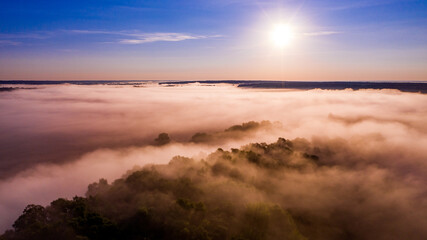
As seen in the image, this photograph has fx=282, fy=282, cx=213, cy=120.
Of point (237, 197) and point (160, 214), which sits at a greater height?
point (160, 214)

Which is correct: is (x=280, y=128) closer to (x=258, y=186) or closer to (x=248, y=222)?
(x=258, y=186)

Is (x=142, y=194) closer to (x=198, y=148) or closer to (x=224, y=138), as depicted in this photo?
(x=198, y=148)

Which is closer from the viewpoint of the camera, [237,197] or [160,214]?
[160,214]

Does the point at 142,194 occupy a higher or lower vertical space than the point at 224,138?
higher

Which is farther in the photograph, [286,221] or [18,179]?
[18,179]

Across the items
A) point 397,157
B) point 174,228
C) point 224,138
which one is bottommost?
point 397,157

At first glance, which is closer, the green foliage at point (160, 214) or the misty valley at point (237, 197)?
the green foliage at point (160, 214)

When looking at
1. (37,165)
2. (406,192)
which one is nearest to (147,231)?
(406,192)

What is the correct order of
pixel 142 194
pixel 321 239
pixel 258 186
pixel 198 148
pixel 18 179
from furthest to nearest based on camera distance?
pixel 18 179 → pixel 198 148 → pixel 258 186 → pixel 321 239 → pixel 142 194

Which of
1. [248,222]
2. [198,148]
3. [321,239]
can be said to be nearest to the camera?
[248,222]

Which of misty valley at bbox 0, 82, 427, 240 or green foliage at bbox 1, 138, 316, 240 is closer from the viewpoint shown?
green foliage at bbox 1, 138, 316, 240
